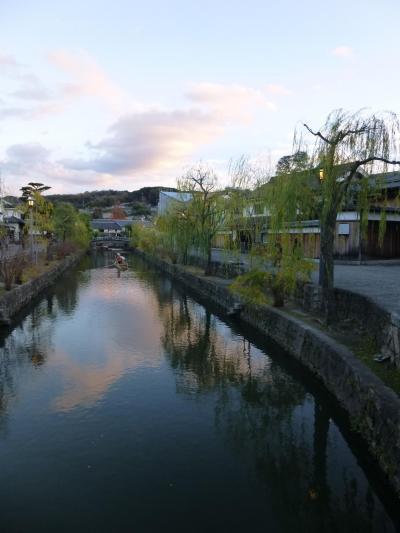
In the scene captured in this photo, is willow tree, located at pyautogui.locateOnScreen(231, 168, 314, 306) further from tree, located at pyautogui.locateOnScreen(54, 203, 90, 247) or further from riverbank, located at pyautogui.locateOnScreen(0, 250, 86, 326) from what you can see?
tree, located at pyautogui.locateOnScreen(54, 203, 90, 247)

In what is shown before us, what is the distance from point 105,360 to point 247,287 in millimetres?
5408

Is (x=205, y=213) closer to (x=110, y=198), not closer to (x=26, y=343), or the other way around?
(x=26, y=343)

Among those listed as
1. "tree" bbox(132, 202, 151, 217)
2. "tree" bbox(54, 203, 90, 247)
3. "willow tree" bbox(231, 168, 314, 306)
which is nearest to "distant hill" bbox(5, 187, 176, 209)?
"tree" bbox(132, 202, 151, 217)

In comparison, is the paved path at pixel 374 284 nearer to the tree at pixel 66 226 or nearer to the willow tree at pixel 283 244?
the willow tree at pixel 283 244

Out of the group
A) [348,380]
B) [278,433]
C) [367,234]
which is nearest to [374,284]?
[348,380]

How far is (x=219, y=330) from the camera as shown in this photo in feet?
54.9

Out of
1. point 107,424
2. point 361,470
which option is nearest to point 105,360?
point 107,424

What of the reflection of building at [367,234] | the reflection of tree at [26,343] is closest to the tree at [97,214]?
the reflection of tree at [26,343]

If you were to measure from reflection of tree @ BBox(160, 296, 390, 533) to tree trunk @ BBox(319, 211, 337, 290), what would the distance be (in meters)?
2.79

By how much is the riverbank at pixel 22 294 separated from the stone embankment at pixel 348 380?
9.45m

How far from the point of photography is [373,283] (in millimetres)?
15312

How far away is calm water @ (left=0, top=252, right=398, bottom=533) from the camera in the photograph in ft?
18.8

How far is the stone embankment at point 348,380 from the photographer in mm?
6242

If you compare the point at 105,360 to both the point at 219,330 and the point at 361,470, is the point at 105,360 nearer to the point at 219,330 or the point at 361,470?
the point at 219,330
